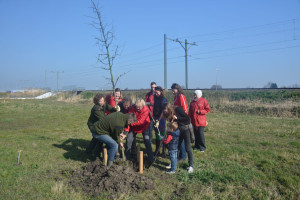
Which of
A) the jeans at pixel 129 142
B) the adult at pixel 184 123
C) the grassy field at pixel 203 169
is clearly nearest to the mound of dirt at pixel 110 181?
the grassy field at pixel 203 169

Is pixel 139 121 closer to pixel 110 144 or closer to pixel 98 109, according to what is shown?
pixel 110 144

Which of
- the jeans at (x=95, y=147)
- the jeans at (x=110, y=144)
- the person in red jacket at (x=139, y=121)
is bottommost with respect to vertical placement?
the jeans at (x=95, y=147)

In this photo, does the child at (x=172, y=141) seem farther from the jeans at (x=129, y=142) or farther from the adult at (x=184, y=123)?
the jeans at (x=129, y=142)

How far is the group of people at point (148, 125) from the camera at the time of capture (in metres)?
5.73

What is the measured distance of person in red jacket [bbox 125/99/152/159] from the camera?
6098mm

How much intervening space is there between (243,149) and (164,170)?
2810 millimetres

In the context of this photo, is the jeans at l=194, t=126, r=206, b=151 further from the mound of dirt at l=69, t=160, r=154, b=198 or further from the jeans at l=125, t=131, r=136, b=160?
the mound of dirt at l=69, t=160, r=154, b=198

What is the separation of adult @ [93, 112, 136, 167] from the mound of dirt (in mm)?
497

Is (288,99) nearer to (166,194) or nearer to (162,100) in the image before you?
(162,100)

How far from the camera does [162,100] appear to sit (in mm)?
7168

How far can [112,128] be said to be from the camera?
581 centimetres

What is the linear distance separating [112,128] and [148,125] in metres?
1.02

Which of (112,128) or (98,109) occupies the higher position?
(98,109)

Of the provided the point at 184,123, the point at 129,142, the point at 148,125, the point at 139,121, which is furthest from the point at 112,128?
the point at 184,123
